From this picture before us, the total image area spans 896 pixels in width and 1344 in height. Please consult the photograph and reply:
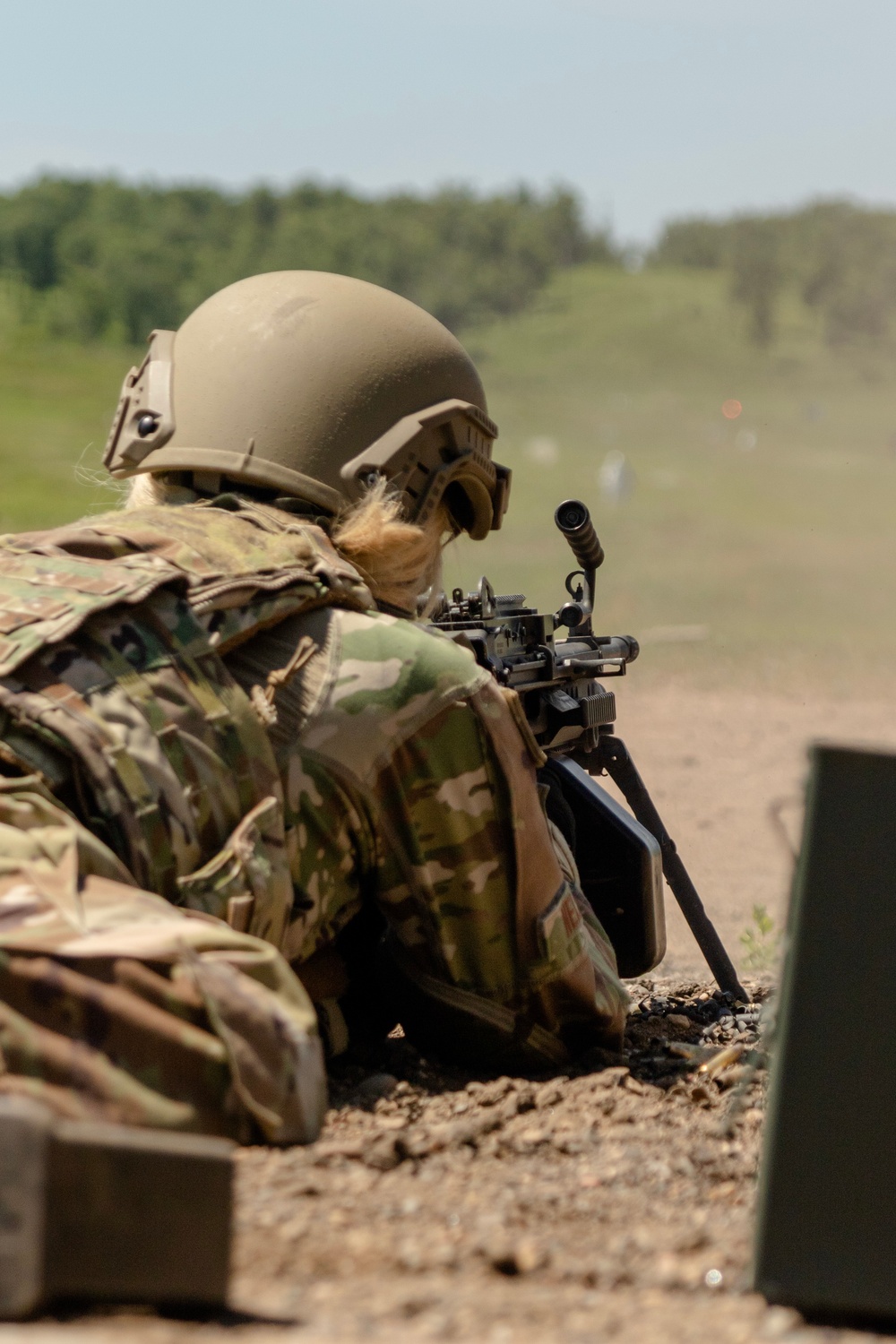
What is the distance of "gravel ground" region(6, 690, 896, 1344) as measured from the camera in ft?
6.48

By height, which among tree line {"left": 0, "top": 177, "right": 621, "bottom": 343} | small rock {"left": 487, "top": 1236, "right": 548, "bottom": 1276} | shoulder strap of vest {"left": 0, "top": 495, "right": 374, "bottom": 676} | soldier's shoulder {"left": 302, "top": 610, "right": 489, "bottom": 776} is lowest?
small rock {"left": 487, "top": 1236, "right": 548, "bottom": 1276}

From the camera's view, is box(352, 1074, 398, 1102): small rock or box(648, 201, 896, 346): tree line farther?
box(648, 201, 896, 346): tree line

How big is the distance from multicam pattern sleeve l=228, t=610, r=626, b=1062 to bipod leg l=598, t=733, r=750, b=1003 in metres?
1.23

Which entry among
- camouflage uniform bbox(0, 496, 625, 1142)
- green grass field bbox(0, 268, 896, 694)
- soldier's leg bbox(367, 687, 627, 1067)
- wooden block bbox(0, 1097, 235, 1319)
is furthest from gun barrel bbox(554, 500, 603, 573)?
green grass field bbox(0, 268, 896, 694)

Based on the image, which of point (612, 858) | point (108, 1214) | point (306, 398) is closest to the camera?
point (108, 1214)

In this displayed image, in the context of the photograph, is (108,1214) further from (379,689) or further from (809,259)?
(809,259)

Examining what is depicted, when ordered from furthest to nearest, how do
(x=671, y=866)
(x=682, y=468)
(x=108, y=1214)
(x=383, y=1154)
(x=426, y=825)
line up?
1. (x=682, y=468)
2. (x=671, y=866)
3. (x=426, y=825)
4. (x=383, y=1154)
5. (x=108, y=1214)

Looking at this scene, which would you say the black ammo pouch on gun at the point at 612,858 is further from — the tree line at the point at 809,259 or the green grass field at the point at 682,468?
the tree line at the point at 809,259

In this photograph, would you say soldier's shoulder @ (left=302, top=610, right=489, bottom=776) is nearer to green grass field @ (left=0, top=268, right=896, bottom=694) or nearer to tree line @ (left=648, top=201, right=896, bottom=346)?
green grass field @ (left=0, top=268, right=896, bottom=694)

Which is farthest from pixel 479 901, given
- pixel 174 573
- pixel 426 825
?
pixel 174 573

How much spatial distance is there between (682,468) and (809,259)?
2330cm

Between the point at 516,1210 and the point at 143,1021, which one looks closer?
the point at 143,1021

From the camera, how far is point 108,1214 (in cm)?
187

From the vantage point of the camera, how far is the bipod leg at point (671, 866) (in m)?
4.59
